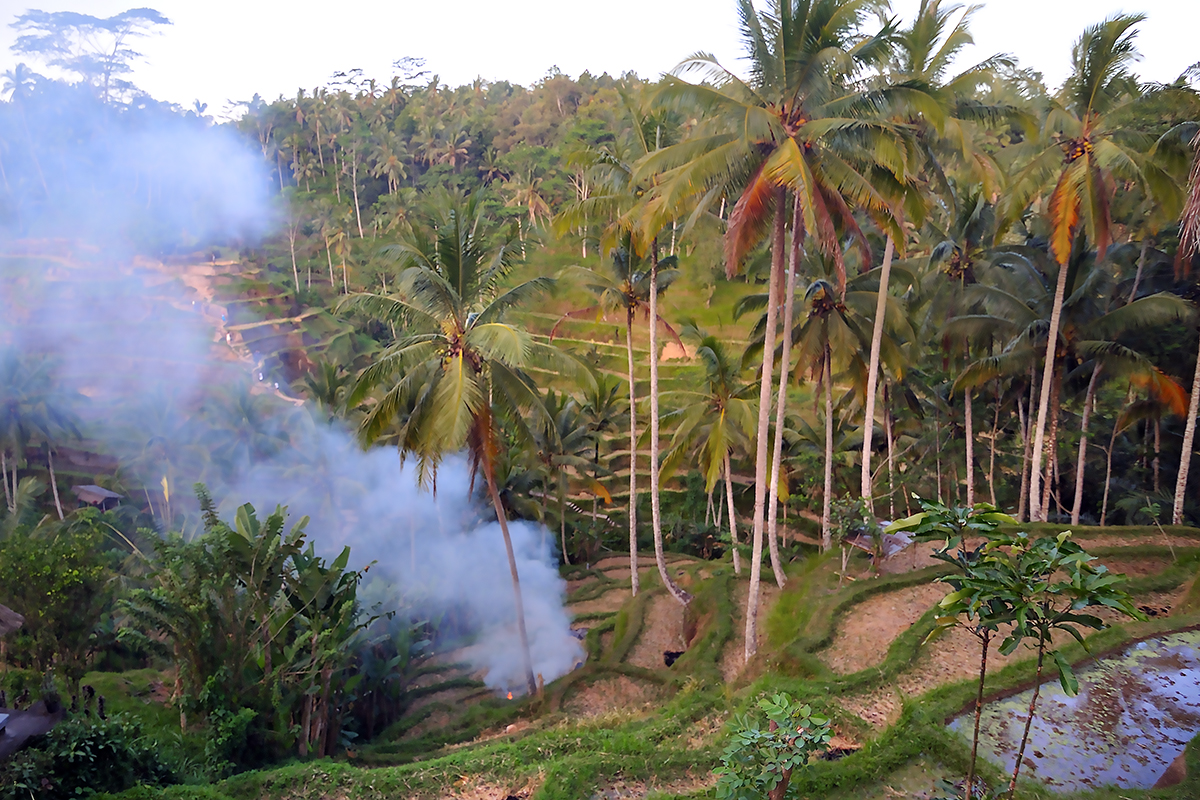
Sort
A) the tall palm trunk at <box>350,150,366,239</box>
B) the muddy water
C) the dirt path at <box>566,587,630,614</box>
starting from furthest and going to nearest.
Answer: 1. the tall palm trunk at <box>350,150,366,239</box>
2. the dirt path at <box>566,587,630,614</box>
3. the muddy water

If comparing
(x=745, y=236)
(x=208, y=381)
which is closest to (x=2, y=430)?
(x=208, y=381)

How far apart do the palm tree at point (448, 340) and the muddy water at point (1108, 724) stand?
7.45m

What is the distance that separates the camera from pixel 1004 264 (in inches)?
622

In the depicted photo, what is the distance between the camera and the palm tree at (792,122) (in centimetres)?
827

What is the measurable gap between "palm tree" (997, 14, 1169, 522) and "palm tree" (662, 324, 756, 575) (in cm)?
633

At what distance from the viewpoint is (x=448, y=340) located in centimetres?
1075

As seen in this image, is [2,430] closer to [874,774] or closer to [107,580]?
[107,580]

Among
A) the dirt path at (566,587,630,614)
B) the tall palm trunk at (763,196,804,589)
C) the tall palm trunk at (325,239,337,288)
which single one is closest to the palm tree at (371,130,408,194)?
the tall palm trunk at (325,239,337,288)

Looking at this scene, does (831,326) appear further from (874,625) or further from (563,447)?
(563,447)

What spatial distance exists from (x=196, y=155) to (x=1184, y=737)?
63.5 m

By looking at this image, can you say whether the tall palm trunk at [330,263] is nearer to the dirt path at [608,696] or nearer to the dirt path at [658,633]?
the dirt path at [658,633]

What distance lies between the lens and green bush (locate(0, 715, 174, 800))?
20.6 ft

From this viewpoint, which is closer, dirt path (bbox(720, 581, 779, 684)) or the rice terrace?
the rice terrace

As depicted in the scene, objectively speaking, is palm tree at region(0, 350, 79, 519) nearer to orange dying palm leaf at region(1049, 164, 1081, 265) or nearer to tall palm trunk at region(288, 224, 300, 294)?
tall palm trunk at region(288, 224, 300, 294)
